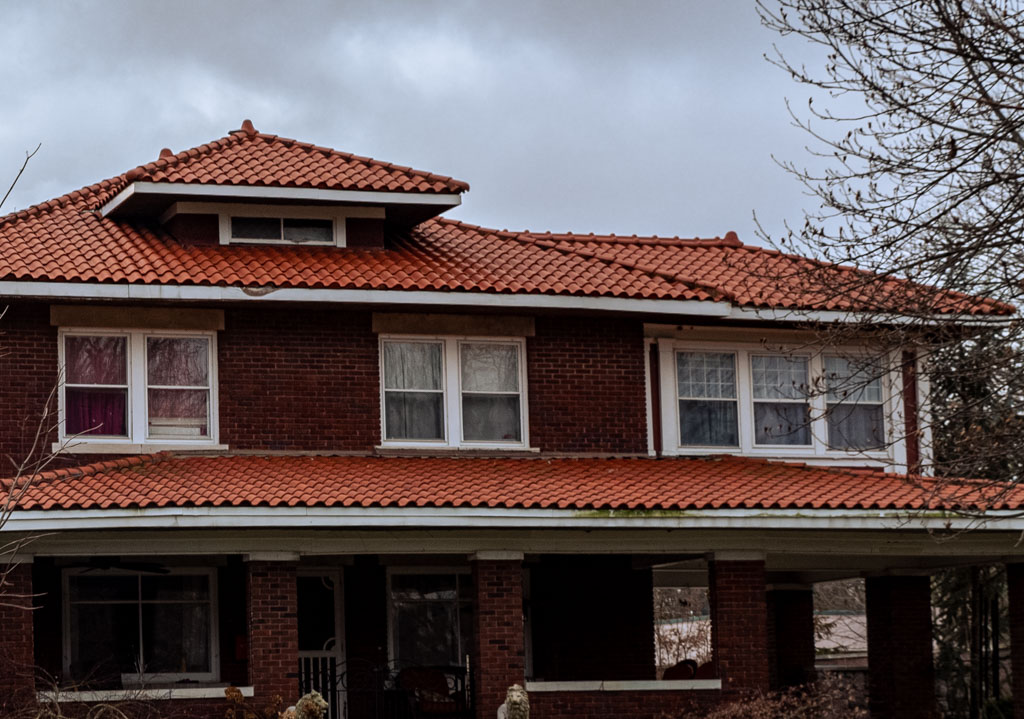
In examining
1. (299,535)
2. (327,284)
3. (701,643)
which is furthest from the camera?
(701,643)

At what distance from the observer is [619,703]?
67.1 ft

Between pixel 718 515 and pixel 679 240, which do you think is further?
pixel 679 240

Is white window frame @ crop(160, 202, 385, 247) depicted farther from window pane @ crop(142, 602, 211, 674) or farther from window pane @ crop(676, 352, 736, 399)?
window pane @ crop(142, 602, 211, 674)

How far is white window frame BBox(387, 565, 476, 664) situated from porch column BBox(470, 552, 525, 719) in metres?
2.41

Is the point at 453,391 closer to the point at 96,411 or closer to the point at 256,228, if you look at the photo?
the point at 256,228

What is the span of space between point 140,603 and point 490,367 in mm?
5630

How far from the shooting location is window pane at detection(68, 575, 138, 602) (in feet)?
71.3

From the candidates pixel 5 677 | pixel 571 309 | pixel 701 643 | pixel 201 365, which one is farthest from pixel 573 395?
pixel 701 643

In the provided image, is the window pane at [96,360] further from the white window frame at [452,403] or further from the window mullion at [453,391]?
the window mullion at [453,391]

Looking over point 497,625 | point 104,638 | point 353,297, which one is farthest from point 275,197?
point 497,625

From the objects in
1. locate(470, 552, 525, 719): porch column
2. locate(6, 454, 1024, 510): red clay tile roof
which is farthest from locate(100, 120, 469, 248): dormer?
locate(470, 552, 525, 719): porch column

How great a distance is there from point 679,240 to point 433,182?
519 cm

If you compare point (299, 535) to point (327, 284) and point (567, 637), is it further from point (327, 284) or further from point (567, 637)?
point (567, 637)

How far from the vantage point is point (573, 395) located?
2323 cm
